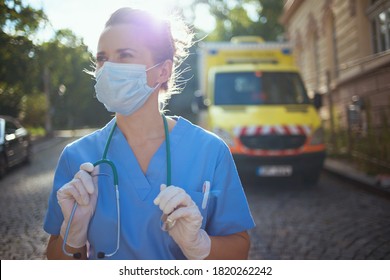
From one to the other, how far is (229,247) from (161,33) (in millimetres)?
724

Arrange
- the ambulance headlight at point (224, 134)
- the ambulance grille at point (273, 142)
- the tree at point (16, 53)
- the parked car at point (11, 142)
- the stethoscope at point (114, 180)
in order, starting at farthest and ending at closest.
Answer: the ambulance grille at point (273, 142)
the ambulance headlight at point (224, 134)
the parked car at point (11, 142)
the tree at point (16, 53)
the stethoscope at point (114, 180)

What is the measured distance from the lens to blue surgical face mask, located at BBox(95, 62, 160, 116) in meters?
1.49

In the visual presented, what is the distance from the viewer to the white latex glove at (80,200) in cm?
127

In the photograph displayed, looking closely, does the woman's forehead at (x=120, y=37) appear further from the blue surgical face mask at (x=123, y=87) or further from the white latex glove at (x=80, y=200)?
the white latex glove at (x=80, y=200)

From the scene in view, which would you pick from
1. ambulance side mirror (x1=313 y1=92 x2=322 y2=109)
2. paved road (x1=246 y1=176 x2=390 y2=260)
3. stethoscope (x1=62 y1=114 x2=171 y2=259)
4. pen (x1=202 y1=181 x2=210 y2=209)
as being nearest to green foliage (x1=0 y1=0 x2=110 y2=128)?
stethoscope (x1=62 y1=114 x2=171 y2=259)

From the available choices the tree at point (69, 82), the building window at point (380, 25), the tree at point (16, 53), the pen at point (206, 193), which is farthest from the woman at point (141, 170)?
the building window at point (380, 25)

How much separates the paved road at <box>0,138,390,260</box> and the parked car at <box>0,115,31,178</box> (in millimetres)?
78

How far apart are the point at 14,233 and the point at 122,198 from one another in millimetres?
933

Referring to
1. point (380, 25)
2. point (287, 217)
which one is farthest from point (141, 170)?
point (287, 217)

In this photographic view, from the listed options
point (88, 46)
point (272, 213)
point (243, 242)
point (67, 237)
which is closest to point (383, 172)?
point (272, 213)

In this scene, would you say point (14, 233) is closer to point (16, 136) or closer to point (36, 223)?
point (36, 223)

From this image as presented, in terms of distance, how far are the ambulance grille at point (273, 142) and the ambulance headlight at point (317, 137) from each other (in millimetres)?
121

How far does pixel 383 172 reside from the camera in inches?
141

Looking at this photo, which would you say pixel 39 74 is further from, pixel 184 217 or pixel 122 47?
pixel 184 217
